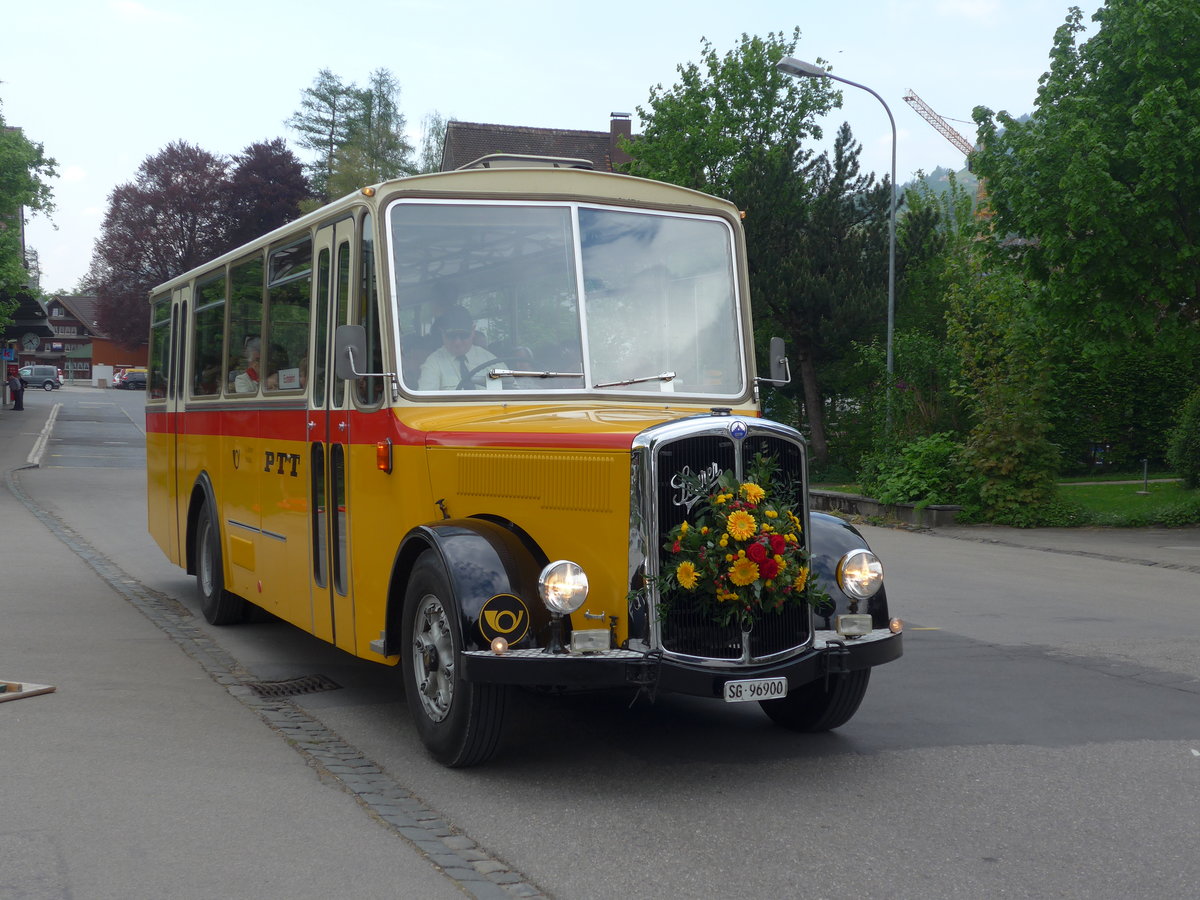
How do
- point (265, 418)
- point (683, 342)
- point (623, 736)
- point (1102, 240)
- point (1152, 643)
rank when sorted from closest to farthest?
point (623, 736)
point (683, 342)
point (265, 418)
point (1152, 643)
point (1102, 240)

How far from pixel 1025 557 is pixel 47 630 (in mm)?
11192

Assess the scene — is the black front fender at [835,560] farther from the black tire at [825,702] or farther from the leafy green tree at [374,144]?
the leafy green tree at [374,144]

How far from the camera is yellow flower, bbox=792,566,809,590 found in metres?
5.95

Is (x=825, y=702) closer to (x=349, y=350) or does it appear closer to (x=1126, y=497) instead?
(x=349, y=350)

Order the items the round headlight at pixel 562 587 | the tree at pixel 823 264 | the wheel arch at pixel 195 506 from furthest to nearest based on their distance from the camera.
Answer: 1. the tree at pixel 823 264
2. the wheel arch at pixel 195 506
3. the round headlight at pixel 562 587

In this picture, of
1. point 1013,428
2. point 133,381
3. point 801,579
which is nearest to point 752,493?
point 801,579

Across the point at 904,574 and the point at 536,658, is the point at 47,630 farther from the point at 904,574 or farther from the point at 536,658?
the point at 904,574

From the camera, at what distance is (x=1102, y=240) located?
18172mm

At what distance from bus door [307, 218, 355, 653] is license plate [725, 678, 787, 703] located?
241 centimetres

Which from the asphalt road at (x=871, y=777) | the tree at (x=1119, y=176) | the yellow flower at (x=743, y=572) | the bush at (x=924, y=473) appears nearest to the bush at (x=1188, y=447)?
the bush at (x=924, y=473)

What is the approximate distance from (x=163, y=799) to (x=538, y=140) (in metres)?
53.0

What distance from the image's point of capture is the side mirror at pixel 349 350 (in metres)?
6.76

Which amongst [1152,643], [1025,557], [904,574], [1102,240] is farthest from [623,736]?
[1102,240]

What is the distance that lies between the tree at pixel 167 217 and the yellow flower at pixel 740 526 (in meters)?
66.1
